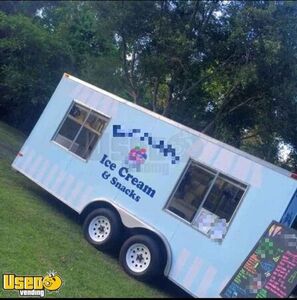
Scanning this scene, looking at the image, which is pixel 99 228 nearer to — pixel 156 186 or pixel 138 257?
pixel 138 257

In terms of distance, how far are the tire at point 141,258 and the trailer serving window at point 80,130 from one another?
7.61ft

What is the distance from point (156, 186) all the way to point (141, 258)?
50.6 inches

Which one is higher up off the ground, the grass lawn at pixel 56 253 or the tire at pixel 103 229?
the tire at pixel 103 229

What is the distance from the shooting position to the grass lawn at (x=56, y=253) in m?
6.75

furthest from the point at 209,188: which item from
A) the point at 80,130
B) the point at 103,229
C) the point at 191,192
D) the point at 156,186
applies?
the point at 80,130

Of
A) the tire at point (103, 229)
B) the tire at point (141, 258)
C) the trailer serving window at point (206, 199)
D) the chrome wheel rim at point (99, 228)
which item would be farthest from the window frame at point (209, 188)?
the chrome wheel rim at point (99, 228)

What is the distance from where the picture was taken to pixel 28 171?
35.7 feet

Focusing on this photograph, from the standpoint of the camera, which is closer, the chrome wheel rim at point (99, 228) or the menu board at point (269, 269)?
the menu board at point (269, 269)

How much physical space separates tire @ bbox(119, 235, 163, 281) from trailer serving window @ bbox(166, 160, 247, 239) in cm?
71

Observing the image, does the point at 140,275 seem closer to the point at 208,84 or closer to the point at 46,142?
the point at 46,142

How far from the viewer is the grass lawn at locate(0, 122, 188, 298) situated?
266 inches

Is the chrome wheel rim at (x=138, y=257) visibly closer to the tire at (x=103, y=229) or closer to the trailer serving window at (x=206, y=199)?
the tire at (x=103, y=229)

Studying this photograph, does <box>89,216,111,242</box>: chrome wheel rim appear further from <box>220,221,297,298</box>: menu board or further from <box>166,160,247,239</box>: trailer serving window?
<box>220,221,297,298</box>: menu board

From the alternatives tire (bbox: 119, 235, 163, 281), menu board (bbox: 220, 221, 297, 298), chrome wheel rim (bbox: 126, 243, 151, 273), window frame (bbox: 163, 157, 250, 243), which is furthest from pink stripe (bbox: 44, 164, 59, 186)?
menu board (bbox: 220, 221, 297, 298)
